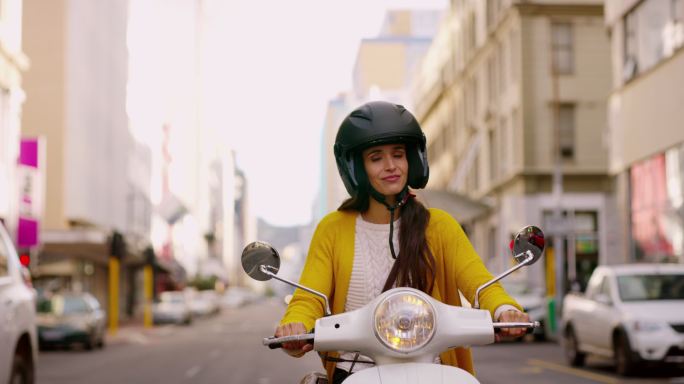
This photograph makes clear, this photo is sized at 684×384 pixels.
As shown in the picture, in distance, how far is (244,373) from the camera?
658 inches

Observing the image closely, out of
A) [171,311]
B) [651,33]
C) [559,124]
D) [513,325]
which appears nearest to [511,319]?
[513,325]

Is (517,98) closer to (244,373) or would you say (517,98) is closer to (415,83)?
(244,373)

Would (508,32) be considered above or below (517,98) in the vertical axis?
above

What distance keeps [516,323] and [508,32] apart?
40.6 metres

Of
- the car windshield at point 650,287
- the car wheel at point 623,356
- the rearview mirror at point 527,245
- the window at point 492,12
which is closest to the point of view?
the rearview mirror at point 527,245

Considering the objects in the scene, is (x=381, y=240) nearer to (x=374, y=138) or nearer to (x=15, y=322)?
(x=374, y=138)

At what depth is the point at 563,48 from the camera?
136 ft

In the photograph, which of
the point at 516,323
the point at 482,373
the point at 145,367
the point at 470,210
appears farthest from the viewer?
the point at 470,210

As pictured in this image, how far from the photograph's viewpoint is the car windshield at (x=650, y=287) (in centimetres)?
1552

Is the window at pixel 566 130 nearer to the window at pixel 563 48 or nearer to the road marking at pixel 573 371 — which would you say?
the window at pixel 563 48

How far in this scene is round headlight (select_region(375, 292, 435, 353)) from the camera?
3.23 m

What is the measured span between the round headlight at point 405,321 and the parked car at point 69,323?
24.1 meters

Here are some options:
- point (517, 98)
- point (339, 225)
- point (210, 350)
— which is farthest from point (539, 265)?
point (339, 225)

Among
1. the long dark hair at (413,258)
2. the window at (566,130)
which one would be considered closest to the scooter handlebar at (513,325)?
the long dark hair at (413,258)
